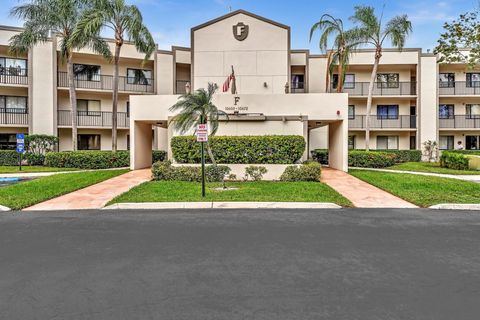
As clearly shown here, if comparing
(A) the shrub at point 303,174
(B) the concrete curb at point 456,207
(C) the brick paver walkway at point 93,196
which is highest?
(A) the shrub at point 303,174

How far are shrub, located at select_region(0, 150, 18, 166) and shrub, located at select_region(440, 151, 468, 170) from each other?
97.3 ft

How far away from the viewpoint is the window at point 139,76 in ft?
98.2

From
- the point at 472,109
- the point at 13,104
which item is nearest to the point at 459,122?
the point at 472,109

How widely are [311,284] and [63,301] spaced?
2.95m

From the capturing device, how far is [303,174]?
50.3 feet

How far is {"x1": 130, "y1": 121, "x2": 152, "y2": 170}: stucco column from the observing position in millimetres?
19661

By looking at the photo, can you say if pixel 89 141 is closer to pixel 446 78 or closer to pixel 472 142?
pixel 446 78

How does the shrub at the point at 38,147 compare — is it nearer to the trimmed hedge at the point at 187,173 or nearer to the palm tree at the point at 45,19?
the palm tree at the point at 45,19

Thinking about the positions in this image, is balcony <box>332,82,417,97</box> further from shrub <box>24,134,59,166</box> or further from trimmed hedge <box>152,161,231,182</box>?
shrub <box>24,134,59,166</box>

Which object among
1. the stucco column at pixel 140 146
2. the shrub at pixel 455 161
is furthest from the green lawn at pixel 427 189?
the stucco column at pixel 140 146

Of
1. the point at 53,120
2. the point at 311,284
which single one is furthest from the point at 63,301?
the point at 53,120

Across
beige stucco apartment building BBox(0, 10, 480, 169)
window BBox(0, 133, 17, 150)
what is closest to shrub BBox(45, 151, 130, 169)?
beige stucco apartment building BBox(0, 10, 480, 169)

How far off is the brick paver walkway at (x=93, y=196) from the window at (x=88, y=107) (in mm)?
15217

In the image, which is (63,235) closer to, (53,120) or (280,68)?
(280,68)
